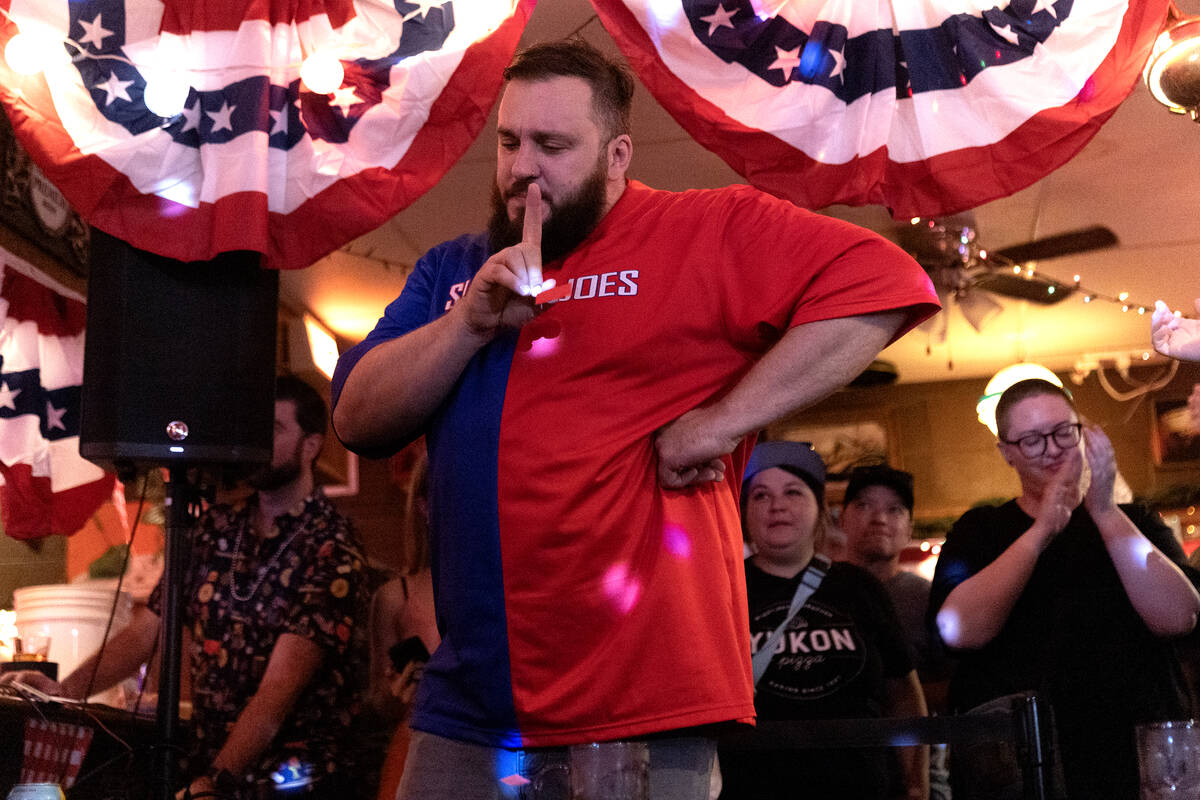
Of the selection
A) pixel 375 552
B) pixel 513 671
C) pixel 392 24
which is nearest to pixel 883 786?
pixel 513 671

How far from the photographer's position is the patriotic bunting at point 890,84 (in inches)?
100

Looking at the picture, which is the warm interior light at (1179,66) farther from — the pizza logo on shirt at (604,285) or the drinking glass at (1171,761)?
the drinking glass at (1171,761)

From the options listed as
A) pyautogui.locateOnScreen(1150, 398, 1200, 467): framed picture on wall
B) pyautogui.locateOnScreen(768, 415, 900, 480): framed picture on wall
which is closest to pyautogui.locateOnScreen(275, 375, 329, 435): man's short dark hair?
pyautogui.locateOnScreen(768, 415, 900, 480): framed picture on wall

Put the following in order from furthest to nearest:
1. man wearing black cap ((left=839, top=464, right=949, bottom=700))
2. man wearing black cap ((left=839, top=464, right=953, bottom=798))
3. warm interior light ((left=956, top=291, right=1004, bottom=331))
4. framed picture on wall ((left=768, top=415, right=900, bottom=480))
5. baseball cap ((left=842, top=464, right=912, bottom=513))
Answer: framed picture on wall ((left=768, top=415, right=900, bottom=480)) → warm interior light ((left=956, top=291, right=1004, bottom=331)) → baseball cap ((left=842, top=464, right=912, bottom=513)) → man wearing black cap ((left=839, top=464, right=949, bottom=700)) → man wearing black cap ((left=839, top=464, right=953, bottom=798))

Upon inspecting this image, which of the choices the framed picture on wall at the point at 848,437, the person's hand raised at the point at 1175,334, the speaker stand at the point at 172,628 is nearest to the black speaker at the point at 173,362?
the speaker stand at the point at 172,628

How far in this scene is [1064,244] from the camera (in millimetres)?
5285

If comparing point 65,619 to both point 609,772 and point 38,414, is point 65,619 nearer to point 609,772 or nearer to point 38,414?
point 38,414

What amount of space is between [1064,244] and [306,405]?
3.55m

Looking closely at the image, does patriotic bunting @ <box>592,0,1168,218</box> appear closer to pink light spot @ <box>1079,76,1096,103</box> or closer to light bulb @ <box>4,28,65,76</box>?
pink light spot @ <box>1079,76,1096,103</box>

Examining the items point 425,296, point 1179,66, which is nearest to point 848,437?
point 1179,66

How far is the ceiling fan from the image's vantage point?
5.37 metres

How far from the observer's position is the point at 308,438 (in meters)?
3.08

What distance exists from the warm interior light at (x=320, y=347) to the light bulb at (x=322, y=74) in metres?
3.54

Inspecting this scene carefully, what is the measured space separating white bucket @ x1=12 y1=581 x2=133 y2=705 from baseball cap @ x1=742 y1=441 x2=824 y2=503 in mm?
2041
